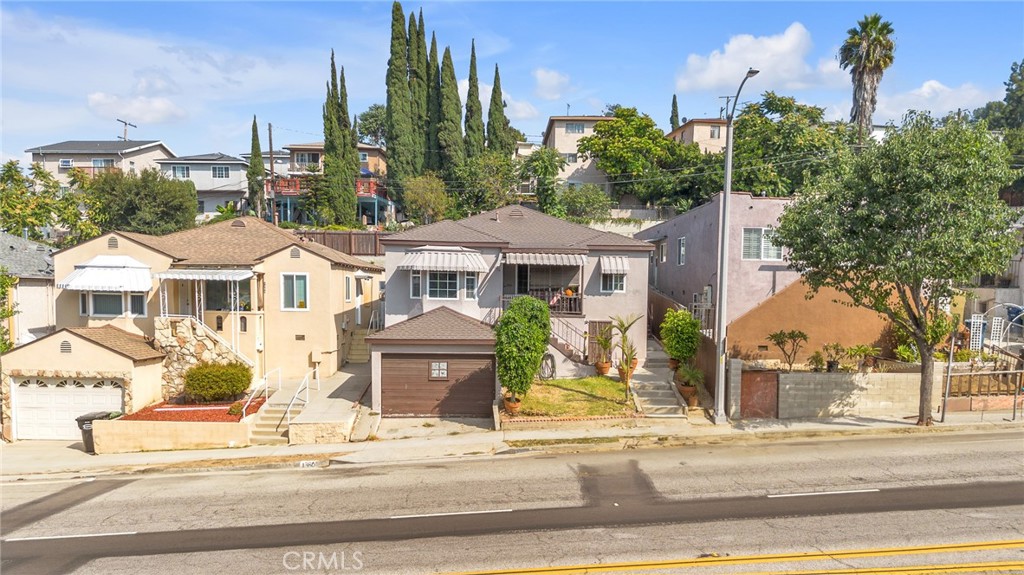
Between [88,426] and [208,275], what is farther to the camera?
[208,275]

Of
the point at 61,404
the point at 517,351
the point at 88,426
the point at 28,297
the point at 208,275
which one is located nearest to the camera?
the point at 517,351

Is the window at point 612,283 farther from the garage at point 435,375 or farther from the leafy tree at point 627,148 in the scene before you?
the leafy tree at point 627,148

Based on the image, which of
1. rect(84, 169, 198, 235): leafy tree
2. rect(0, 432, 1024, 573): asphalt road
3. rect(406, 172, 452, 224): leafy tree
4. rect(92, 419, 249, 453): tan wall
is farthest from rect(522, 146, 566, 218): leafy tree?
rect(0, 432, 1024, 573): asphalt road

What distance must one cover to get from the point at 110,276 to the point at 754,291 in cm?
2623

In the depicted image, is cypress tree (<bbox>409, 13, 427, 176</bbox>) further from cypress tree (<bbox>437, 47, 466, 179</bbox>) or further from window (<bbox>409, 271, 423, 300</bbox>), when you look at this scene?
window (<bbox>409, 271, 423, 300</bbox>)

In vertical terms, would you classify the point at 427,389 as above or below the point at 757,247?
below

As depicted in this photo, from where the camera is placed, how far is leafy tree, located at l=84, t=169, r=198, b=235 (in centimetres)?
4262

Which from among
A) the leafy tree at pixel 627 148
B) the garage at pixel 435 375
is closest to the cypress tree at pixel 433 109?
the leafy tree at pixel 627 148

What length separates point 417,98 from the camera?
55.2 meters

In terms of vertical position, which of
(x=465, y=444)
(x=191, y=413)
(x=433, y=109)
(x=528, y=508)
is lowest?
(x=465, y=444)

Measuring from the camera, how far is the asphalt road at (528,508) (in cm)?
983

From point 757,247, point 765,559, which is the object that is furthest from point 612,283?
point 765,559

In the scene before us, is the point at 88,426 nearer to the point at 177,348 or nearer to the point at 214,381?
the point at 214,381

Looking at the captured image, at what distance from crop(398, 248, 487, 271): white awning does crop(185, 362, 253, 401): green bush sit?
23.3 ft
